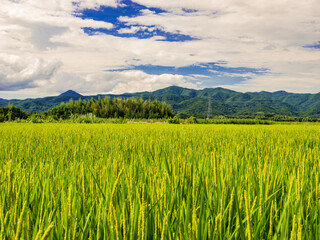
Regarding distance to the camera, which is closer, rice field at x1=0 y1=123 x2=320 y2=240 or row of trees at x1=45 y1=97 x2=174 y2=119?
rice field at x1=0 y1=123 x2=320 y2=240

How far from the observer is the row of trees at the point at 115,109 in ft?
63.7

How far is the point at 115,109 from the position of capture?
19.8 metres

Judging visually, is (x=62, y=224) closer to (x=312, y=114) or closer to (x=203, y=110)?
(x=203, y=110)

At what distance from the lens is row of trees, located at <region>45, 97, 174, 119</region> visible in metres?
19.4

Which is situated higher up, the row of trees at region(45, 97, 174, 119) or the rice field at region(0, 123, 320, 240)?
the row of trees at region(45, 97, 174, 119)

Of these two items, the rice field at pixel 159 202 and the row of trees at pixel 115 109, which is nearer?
the rice field at pixel 159 202

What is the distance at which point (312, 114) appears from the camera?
15425 cm

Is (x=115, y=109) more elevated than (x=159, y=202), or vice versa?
(x=115, y=109)

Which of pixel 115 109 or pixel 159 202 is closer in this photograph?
pixel 159 202

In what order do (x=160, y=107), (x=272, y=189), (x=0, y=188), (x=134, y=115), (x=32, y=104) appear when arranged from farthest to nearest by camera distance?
(x=32, y=104) → (x=160, y=107) → (x=134, y=115) → (x=272, y=189) → (x=0, y=188)

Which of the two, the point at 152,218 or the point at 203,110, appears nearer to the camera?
the point at 152,218

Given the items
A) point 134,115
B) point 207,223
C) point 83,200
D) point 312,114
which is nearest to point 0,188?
point 83,200

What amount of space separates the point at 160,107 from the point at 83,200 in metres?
20.1

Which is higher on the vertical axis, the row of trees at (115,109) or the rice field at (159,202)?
the row of trees at (115,109)
